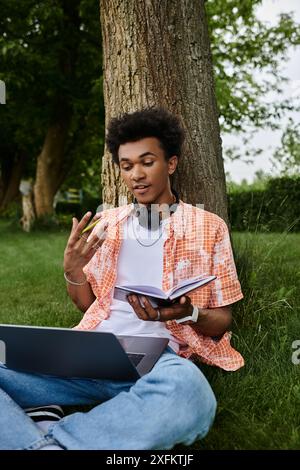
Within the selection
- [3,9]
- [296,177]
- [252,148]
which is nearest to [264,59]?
[252,148]

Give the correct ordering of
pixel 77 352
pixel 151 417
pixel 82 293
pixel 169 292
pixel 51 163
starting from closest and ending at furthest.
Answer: pixel 151 417
pixel 169 292
pixel 77 352
pixel 82 293
pixel 51 163

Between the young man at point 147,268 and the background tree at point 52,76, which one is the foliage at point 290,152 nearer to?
the young man at point 147,268

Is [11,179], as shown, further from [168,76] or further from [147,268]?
[147,268]

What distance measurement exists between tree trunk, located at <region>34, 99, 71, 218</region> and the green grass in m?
9.28

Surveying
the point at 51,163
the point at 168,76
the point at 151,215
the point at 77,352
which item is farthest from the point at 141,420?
the point at 51,163

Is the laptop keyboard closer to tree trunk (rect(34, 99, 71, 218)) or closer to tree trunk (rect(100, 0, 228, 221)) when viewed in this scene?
tree trunk (rect(100, 0, 228, 221))

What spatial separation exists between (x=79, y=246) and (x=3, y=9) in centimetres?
1422

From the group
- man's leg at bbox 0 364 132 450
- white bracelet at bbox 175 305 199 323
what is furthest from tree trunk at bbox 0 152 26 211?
white bracelet at bbox 175 305 199 323

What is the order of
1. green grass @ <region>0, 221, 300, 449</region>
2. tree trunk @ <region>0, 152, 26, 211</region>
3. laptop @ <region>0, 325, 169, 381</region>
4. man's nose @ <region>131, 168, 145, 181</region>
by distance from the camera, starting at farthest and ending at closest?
1. tree trunk @ <region>0, 152, 26, 211</region>
2. man's nose @ <region>131, 168, 145, 181</region>
3. green grass @ <region>0, 221, 300, 449</region>
4. laptop @ <region>0, 325, 169, 381</region>

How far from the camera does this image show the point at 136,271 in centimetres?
305

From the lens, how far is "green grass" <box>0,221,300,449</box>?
110 inches

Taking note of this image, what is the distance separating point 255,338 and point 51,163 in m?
13.7

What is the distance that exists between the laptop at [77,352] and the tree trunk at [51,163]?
13.6 metres

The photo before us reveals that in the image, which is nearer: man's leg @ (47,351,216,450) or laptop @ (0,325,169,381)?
man's leg @ (47,351,216,450)
